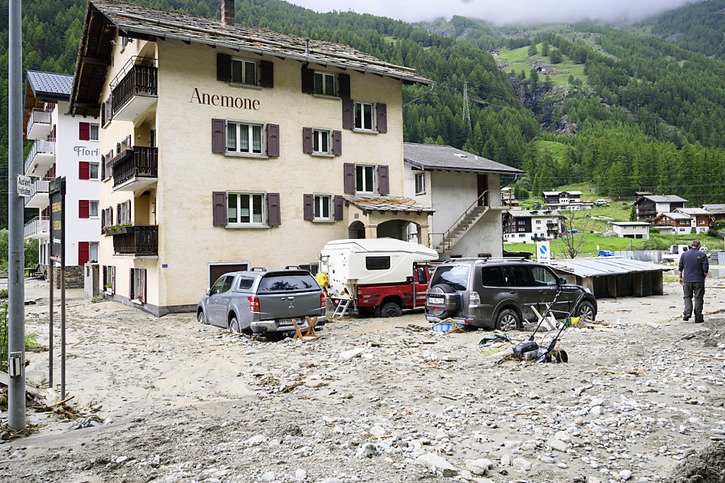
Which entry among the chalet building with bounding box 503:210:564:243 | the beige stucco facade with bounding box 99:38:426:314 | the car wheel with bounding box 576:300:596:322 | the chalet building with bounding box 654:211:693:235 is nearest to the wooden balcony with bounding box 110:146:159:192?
the beige stucco facade with bounding box 99:38:426:314

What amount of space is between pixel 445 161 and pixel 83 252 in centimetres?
2668

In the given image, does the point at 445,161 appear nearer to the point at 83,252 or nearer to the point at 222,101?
the point at 222,101

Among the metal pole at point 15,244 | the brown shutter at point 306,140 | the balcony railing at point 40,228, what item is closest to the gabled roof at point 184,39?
the brown shutter at point 306,140

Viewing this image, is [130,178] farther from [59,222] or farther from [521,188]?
[521,188]

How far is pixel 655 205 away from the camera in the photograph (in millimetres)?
121688

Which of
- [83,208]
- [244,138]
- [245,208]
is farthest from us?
[83,208]

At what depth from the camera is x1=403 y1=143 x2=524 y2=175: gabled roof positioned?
35219mm

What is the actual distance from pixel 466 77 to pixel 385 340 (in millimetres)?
178104

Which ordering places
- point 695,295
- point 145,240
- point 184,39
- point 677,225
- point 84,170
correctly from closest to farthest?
point 695,295 → point 184,39 → point 145,240 → point 84,170 → point 677,225

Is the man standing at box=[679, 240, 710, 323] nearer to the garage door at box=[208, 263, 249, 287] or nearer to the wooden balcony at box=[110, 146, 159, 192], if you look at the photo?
the garage door at box=[208, 263, 249, 287]

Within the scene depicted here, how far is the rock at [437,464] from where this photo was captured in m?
5.43

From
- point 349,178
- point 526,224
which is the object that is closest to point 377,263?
point 349,178

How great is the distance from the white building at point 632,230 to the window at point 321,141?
9408 cm

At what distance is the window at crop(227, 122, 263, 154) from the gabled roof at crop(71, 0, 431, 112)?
3.11m
